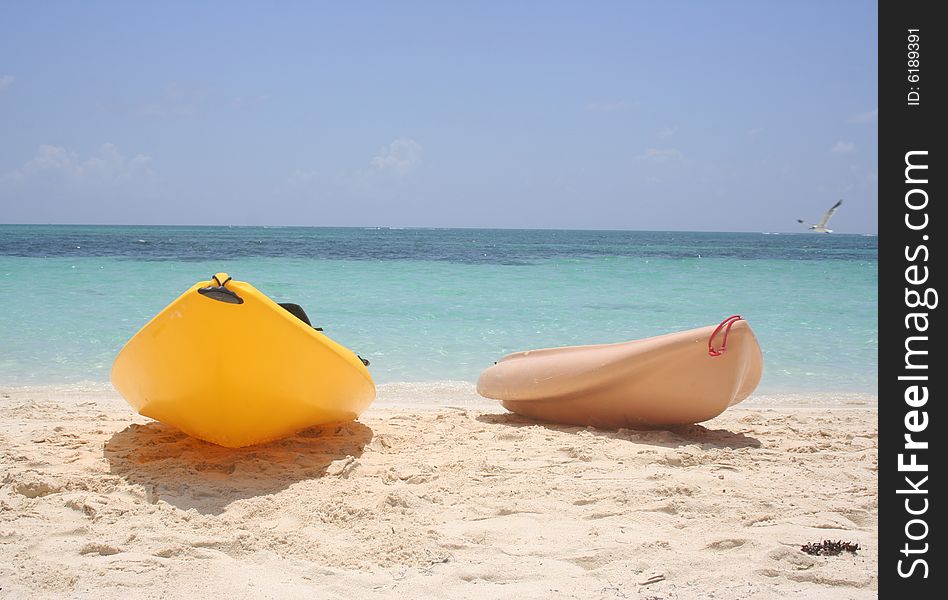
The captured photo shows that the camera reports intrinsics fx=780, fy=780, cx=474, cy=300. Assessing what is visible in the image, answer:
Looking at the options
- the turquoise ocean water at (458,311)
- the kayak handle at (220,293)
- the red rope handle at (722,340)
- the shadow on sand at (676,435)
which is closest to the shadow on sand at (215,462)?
the kayak handle at (220,293)

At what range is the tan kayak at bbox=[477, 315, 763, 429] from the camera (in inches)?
167

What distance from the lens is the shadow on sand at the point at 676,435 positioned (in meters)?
4.19

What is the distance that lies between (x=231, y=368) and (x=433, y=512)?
3.56 ft

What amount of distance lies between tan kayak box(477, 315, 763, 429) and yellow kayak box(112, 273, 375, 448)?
1.34 m

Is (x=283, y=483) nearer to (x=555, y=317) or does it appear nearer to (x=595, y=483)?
(x=595, y=483)

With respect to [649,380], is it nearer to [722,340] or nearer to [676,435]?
[676,435]

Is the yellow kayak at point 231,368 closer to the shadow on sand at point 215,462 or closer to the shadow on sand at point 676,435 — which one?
the shadow on sand at point 215,462

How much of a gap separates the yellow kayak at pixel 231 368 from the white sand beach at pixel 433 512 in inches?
8.0

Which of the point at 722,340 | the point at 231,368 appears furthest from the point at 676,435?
the point at 231,368

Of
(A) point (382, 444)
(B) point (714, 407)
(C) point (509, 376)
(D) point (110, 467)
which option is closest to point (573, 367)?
(C) point (509, 376)

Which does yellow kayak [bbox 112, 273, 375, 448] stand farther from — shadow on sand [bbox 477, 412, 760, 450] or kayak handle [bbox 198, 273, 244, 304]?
shadow on sand [bbox 477, 412, 760, 450]

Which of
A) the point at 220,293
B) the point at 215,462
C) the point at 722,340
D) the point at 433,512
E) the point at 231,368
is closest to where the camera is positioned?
the point at 433,512

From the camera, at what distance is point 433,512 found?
3033 mm

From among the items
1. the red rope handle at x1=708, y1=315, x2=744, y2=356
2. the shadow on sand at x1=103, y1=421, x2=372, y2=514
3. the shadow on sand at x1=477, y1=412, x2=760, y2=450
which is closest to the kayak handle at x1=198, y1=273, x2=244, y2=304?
the shadow on sand at x1=103, y1=421, x2=372, y2=514
